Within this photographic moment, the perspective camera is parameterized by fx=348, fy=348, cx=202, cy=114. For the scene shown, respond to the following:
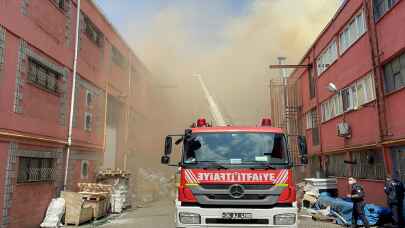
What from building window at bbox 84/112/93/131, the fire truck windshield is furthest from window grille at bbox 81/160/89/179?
the fire truck windshield

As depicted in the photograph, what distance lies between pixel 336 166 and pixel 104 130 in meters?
11.9

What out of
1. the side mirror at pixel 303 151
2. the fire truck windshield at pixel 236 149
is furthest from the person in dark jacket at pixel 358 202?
the fire truck windshield at pixel 236 149

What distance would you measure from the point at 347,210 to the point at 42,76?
37.9ft

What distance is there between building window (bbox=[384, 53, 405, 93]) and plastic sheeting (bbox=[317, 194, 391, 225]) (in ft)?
13.3

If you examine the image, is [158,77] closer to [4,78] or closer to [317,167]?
[317,167]

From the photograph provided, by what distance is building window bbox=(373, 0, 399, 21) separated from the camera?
11.9 metres

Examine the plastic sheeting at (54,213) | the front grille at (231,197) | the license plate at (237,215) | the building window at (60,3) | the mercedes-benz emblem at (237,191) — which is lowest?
the plastic sheeting at (54,213)

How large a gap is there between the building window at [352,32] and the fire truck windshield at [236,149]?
9451 millimetres

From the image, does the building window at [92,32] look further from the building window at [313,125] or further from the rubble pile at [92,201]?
the building window at [313,125]

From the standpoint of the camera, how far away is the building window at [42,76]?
11352 mm

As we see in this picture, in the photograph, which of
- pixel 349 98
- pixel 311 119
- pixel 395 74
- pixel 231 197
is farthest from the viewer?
pixel 311 119

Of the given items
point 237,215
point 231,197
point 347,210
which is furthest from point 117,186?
point 237,215

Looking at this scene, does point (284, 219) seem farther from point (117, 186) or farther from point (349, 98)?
point (349, 98)

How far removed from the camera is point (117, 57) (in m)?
20.8
